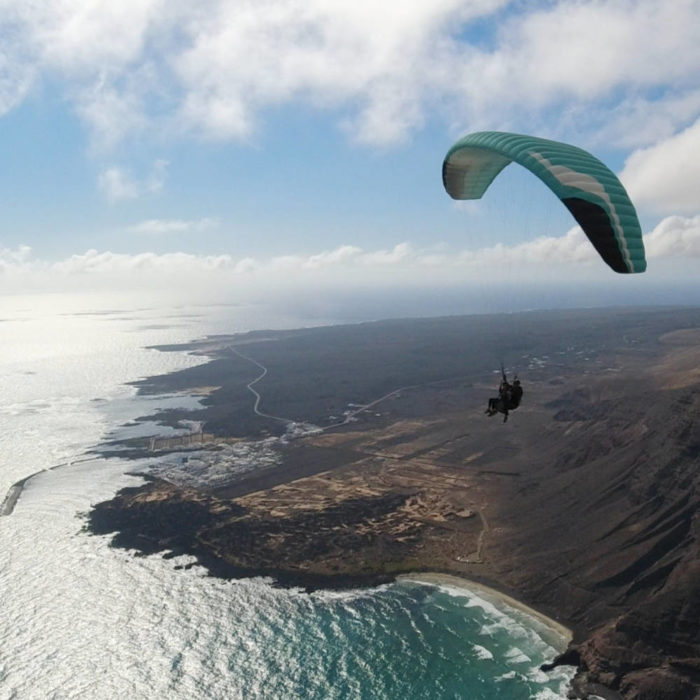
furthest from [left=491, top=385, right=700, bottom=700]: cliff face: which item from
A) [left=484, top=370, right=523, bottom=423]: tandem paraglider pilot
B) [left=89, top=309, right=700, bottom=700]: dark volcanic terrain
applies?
[left=484, top=370, right=523, bottom=423]: tandem paraglider pilot

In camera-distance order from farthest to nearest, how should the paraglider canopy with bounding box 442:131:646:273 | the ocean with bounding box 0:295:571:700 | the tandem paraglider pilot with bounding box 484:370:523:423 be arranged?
the ocean with bounding box 0:295:571:700, the tandem paraglider pilot with bounding box 484:370:523:423, the paraglider canopy with bounding box 442:131:646:273

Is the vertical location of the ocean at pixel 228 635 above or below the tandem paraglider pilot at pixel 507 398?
below

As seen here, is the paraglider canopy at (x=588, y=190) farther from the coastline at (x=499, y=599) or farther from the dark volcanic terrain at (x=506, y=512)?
the coastline at (x=499, y=599)

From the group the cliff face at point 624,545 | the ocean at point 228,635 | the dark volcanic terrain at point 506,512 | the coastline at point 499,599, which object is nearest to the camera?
the cliff face at point 624,545

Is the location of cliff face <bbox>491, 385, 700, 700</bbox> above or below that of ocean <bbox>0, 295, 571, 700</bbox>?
above

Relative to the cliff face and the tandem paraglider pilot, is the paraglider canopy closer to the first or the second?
the tandem paraglider pilot

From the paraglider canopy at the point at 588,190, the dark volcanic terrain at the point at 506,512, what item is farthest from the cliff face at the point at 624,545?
the paraglider canopy at the point at 588,190

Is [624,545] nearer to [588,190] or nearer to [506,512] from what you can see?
[506,512]

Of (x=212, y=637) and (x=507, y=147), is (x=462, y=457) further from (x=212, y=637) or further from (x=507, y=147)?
(x=507, y=147)

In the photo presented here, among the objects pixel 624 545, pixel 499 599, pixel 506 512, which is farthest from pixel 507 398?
pixel 506 512
